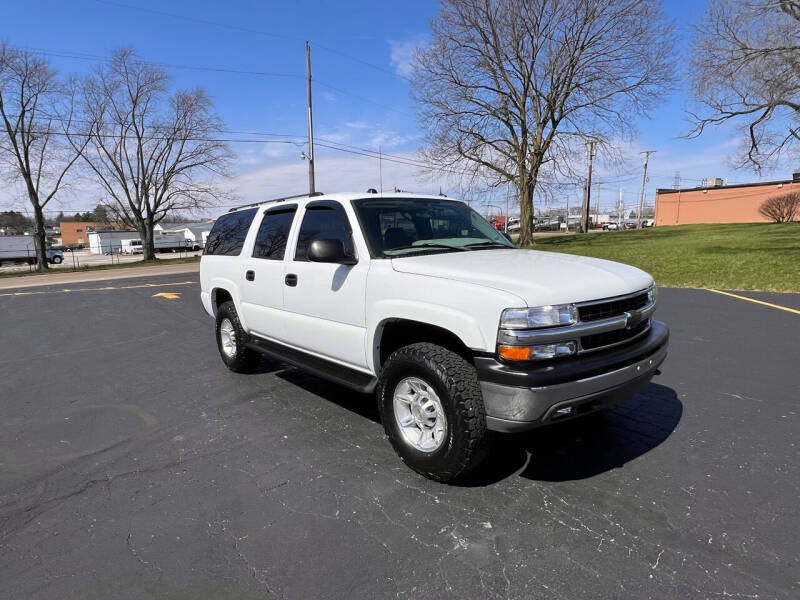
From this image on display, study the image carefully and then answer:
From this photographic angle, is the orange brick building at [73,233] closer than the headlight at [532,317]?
No

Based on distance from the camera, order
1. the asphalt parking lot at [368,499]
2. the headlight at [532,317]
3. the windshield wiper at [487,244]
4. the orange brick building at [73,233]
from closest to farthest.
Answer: the asphalt parking lot at [368,499] < the headlight at [532,317] < the windshield wiper at [487,244] < the orange brick building at [73,233]

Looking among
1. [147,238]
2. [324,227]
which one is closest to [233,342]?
[324,227]

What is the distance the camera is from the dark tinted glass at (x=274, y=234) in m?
A: 4.57

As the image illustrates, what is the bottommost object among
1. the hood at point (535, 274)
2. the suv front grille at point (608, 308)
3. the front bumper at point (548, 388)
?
the front bumper at point (548, 388)

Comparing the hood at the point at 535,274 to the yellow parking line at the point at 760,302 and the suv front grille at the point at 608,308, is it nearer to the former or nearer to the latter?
the suv front grille at the point at 608,308

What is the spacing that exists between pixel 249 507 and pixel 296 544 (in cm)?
50

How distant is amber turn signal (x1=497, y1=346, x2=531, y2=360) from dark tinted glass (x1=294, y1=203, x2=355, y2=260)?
1499 millimetres

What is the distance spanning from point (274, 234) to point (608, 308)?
3.11 meters

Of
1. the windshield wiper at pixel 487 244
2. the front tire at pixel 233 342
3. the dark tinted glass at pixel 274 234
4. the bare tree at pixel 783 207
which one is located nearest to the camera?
the windshield wiper at pixel 487 244

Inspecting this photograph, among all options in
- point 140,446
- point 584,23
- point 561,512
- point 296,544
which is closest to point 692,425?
point 561,512

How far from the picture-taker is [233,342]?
5.53 metres

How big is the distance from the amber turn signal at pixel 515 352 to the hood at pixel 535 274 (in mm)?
250

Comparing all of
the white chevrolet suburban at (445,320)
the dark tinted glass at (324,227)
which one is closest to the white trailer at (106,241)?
the dark tinted glass at (324,227)

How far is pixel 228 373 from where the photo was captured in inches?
223
